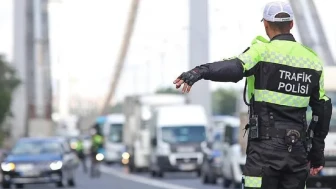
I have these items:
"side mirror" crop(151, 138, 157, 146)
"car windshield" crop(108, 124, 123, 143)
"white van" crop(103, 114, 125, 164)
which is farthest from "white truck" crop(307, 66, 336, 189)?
"car windshield" crop(108, 124, 123, 143)

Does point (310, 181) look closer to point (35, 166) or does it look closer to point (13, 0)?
point (35, 166)

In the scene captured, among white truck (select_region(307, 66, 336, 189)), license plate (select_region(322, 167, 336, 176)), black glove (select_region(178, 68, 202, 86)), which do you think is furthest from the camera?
license plate (select_region(322, 167, 336, 176))

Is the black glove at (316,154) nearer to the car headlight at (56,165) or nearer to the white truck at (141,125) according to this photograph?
the car headlight at (56,165)

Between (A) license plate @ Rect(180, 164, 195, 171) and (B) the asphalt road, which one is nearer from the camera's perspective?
(B) the asphalt road

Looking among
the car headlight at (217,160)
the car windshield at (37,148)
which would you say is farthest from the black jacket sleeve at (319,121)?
the car headlight at (217,160)

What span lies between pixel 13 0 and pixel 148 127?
1876 inches

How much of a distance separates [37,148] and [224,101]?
134 m

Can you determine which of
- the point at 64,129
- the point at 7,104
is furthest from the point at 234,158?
the point at 64,129

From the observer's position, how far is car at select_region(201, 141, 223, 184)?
33.9 metres

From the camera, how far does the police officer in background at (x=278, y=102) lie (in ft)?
26.1

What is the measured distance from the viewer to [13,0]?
315 feet

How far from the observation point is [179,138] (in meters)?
44.5

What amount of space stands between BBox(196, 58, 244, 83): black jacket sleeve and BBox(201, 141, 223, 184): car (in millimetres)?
25765

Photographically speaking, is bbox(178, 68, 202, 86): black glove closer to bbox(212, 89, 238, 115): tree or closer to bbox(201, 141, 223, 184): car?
bbox(201, 141, 223, 184): car
